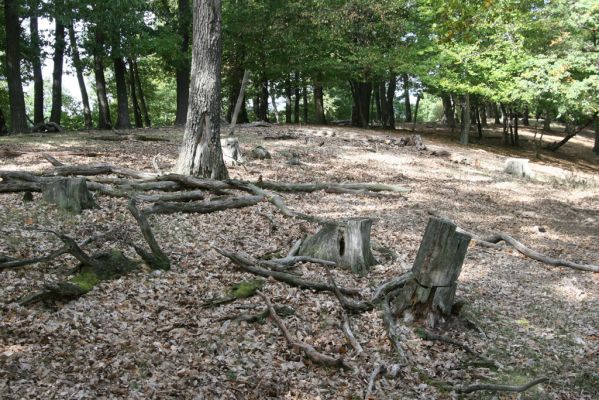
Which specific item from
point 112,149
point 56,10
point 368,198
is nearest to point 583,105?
point 368,198

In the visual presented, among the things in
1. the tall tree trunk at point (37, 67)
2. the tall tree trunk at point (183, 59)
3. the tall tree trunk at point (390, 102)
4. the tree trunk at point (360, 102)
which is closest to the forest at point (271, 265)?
the tall tree trunk at point (37, 67)

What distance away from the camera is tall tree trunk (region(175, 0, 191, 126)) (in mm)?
22234

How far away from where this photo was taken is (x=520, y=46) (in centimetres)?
2323

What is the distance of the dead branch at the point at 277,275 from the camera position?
6152mm

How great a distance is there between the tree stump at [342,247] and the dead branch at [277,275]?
0.78 metres

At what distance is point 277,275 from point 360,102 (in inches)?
1001

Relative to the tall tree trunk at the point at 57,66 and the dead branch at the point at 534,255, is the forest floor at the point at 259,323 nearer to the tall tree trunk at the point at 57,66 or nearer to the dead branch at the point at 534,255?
the dead branch at the point at 534,255

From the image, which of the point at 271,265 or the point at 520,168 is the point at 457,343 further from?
the point at 520,168

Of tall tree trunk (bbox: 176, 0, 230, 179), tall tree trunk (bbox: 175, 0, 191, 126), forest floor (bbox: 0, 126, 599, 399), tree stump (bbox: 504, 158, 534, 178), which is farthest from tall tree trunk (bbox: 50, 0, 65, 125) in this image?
tree stump (bbox: 504, 158, 534, 178)

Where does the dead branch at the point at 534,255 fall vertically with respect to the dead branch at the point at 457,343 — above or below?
above

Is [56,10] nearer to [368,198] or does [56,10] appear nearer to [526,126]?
[368,198]

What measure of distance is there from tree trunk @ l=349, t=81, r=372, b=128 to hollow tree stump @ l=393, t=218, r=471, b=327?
25.1m

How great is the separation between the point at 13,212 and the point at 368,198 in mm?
7222

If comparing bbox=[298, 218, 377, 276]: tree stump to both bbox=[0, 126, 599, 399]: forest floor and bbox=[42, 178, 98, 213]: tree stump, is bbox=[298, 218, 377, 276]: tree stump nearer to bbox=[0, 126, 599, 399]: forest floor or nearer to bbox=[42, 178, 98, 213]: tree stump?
bbox=[0, 126, 599, 399]: forest floor
